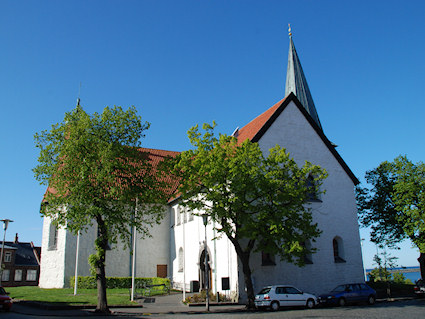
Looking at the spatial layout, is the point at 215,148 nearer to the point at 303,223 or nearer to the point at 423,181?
the point at 303,223

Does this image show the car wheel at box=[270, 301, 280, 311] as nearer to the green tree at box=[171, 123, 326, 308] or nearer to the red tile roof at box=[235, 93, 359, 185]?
the green tree at box=[171, 123, 326, 308]

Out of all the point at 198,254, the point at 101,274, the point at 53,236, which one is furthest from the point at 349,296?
the point at 53,236

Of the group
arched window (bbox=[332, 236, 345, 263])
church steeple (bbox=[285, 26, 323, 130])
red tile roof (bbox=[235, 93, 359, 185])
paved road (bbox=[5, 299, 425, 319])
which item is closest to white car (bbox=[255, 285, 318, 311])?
paved road (bbox=[5, 299, 425, 319])

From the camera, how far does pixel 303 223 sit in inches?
817

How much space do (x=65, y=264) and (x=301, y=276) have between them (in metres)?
18.4

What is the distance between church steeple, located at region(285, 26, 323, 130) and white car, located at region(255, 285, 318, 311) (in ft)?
75.7

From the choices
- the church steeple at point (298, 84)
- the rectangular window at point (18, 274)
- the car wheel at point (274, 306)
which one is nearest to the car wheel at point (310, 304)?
the car wheel at point (274, 306)

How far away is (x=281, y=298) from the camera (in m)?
20.5

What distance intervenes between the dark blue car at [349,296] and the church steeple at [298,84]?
68.7 ft

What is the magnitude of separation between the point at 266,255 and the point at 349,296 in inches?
218

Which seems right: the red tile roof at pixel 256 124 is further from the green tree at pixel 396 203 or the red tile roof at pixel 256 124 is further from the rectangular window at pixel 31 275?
the rectangular window at pixel 31 275

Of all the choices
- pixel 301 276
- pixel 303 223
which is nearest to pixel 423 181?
pixel 301 276

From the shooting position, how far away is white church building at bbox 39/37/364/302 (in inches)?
969

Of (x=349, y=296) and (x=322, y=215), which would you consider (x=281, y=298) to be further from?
(x=322, y=215)
